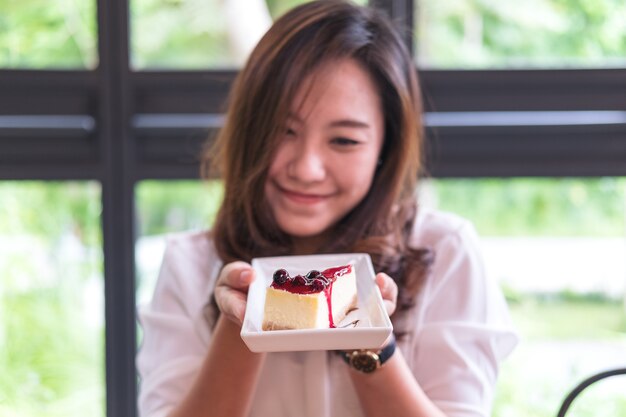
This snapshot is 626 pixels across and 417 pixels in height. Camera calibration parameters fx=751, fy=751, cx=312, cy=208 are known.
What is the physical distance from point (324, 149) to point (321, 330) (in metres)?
0.57

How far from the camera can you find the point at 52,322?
8.03 ft

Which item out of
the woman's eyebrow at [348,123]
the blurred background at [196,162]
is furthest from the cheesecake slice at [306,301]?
the blurred background at [196,162]

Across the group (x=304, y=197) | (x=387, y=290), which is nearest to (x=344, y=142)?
(x=304, y=197)

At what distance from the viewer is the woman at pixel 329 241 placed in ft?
4.93

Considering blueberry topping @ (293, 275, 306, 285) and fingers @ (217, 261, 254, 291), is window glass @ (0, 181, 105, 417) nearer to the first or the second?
fingers @ (217, 261, 254, 291)

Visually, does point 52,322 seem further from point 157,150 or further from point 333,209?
point 333,209

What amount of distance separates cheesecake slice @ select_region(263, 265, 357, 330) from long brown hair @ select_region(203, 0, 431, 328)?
0.33 metres

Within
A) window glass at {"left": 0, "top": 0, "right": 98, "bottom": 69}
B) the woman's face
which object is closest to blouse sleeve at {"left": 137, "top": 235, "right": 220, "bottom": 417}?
the woman's face

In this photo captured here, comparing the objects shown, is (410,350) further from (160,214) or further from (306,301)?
(160,214)

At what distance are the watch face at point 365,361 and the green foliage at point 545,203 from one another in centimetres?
109

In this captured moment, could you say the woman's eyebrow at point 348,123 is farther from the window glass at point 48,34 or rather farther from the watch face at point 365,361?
the window glass at point 48,34

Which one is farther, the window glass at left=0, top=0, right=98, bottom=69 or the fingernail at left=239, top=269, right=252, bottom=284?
the window glass at left=0, top=0, right=98, bottom=69

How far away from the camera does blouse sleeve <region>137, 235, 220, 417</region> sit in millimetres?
1619

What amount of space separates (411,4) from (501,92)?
1.29 feet
